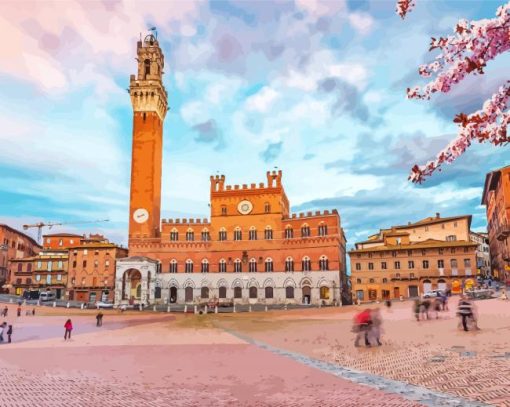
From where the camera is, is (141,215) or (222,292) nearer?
(222,292)

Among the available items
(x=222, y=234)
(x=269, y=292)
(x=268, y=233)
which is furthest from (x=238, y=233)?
A: (x=269, y=292)

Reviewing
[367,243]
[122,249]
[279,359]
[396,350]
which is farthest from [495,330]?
[122,249]

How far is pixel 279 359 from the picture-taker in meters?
15.8

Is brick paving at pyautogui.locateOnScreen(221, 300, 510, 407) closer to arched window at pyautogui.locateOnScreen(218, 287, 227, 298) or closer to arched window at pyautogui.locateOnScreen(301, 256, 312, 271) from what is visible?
arched window at pyautogui.locateOnScreen(301, 256, 312, 271)

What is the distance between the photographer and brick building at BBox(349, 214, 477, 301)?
5241 centimetres

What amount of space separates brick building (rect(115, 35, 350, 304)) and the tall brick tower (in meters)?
0.15

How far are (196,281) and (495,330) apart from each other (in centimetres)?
4506

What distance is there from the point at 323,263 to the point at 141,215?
27628 mm

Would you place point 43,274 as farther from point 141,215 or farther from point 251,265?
point 251,265

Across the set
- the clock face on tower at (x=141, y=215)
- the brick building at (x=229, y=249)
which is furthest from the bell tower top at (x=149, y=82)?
the clock face on tower at (x=141, y=215)

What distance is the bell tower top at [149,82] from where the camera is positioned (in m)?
65.4

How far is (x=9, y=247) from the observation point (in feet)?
253

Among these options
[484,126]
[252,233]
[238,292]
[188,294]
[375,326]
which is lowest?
[375,326]

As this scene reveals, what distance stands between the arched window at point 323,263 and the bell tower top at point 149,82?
112ft
